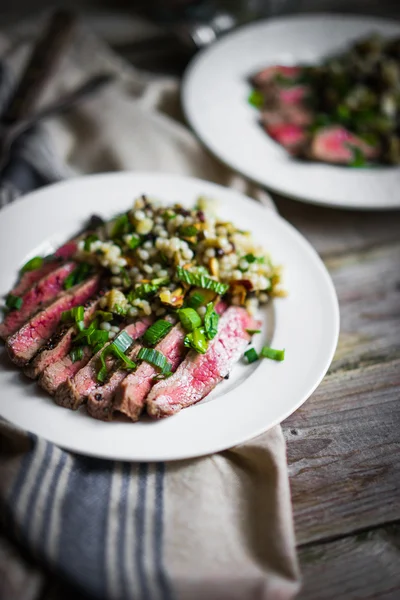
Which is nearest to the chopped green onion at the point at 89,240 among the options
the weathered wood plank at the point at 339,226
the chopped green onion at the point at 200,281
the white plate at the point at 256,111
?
the chopped green onion at the point at 200,281

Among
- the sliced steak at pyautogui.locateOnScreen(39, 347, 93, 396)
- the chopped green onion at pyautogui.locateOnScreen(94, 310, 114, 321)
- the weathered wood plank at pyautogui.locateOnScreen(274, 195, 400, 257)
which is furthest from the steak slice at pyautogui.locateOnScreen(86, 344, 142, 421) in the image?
the weathered wood plank at pyautogui.locateOnScreen(274, 195, 400, 257)

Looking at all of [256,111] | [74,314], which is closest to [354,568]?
[74,314]

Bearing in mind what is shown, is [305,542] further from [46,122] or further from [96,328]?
[46,122]

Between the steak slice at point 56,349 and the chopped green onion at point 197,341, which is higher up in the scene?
the steak slice at point 56,349

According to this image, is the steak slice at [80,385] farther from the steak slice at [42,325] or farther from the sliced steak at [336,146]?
the sliced steak at [336,146]

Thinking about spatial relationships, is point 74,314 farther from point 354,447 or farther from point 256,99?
point 256,99

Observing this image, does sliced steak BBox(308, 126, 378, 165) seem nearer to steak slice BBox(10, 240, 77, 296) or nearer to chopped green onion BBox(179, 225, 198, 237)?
chopped green onion BBox(179, 225, 198, 237)
